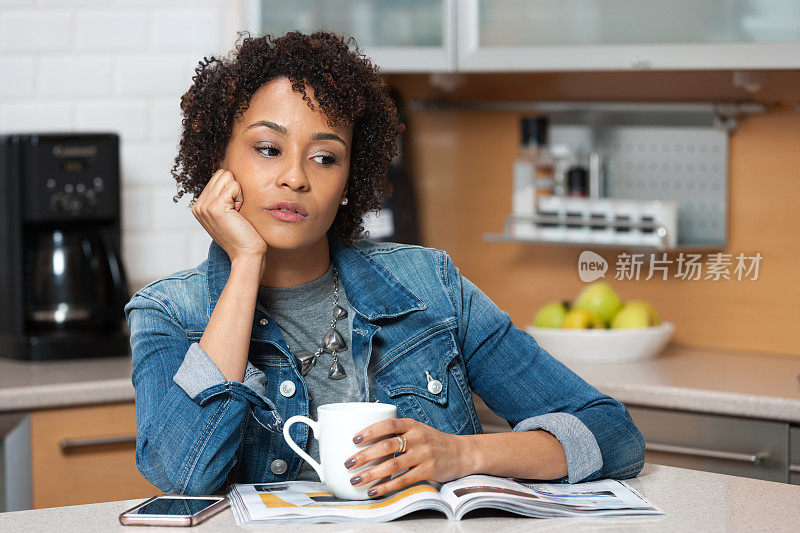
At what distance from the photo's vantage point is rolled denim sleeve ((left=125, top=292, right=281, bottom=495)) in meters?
1.11

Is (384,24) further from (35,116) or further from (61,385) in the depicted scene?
(61,385)

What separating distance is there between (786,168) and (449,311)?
4.02 ft

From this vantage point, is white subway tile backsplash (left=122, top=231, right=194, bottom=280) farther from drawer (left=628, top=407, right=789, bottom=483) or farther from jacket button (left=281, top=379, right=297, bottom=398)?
jacket button (left=281, top=379, right=297, bottom=398)

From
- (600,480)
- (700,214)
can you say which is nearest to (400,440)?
(600,480)

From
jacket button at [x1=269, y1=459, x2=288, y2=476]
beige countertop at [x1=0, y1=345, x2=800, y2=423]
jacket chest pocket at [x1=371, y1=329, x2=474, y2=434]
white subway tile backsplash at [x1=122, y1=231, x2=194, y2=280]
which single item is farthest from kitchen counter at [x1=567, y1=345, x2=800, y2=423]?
white subway tile backsplash at [x1=122, y1=231, x2=194, y2=280]

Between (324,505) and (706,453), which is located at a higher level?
(324,505)

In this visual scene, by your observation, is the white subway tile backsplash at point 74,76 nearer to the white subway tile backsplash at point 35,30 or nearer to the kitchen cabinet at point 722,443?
the white subway tile backsplash at point 35,30

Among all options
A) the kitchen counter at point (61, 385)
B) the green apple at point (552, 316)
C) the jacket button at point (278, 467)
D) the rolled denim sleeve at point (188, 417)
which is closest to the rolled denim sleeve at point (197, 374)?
the rolled denim sleeve at point (188, 417)

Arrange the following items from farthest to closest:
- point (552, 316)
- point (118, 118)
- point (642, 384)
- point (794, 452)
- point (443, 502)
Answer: point (118, 118) < point (552, 316) < point (642, 384) < point (794, 452) < point (443, 502)

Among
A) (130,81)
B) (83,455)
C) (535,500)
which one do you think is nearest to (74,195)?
(130,81)

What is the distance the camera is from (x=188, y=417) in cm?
111

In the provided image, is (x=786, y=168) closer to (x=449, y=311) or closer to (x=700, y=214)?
(x=700, y=214)

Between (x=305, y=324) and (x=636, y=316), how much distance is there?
3.50 feet

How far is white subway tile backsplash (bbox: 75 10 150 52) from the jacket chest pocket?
4.91 ft
